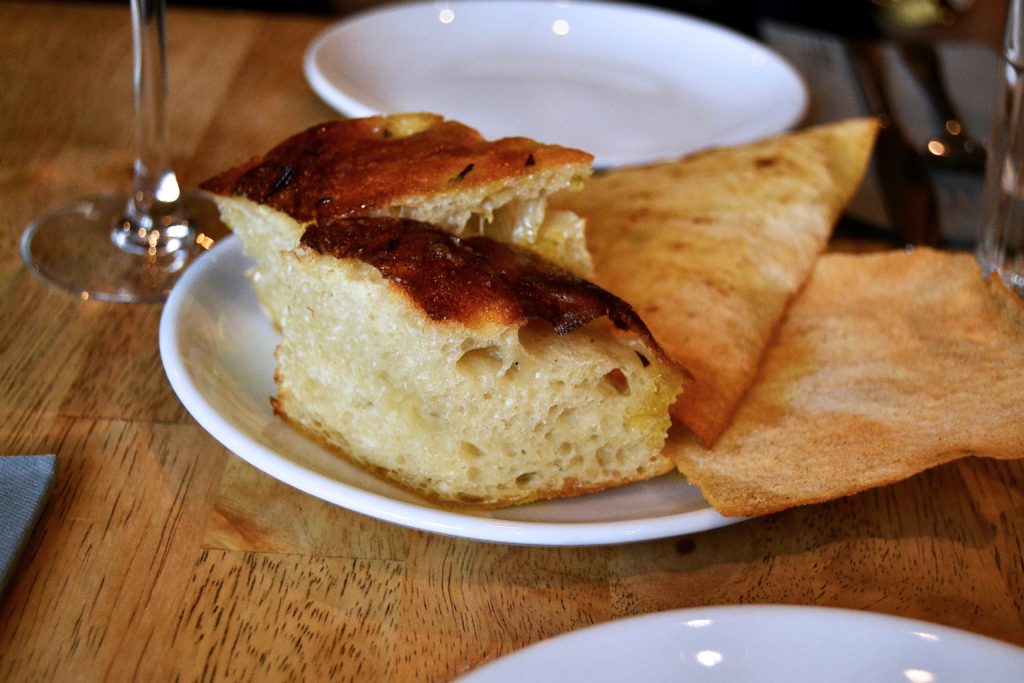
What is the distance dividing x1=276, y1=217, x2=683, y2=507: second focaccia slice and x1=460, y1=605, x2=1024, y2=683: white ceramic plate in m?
0.25

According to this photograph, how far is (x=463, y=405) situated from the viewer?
3.29 feet

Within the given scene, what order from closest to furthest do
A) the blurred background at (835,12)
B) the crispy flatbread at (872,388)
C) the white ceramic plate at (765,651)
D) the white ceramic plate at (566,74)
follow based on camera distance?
the white ceramic plate at (765,651)
the crispy flatbread at (872,388)
the white ceramic plate at (566,74)
the blurred background at (835,12)

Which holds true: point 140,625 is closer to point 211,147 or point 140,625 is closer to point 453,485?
point 453,485

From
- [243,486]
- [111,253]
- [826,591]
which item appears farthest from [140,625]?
[111,253]

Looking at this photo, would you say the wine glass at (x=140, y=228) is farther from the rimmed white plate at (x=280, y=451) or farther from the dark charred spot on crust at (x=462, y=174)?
the dark charred spot on crust at (x=462, y=174)

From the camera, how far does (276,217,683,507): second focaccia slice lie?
0.99 m

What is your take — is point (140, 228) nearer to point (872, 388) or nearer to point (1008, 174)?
point (872, 388)

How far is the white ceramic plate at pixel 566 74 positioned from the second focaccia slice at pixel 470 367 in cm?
79

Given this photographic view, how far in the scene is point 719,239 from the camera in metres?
1.43

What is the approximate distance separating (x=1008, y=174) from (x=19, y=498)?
1307mm

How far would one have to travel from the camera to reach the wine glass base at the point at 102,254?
1.44m

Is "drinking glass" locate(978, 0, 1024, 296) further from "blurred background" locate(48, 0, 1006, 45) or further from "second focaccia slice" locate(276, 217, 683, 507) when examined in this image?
"blurred background" locate(48, 0, 1006, 45)

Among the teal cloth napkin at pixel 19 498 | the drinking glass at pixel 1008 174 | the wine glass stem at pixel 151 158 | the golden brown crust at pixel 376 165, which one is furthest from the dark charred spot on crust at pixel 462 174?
the drinking glass at pixel 1008 174

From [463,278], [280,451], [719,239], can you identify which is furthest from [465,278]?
[719,239]
